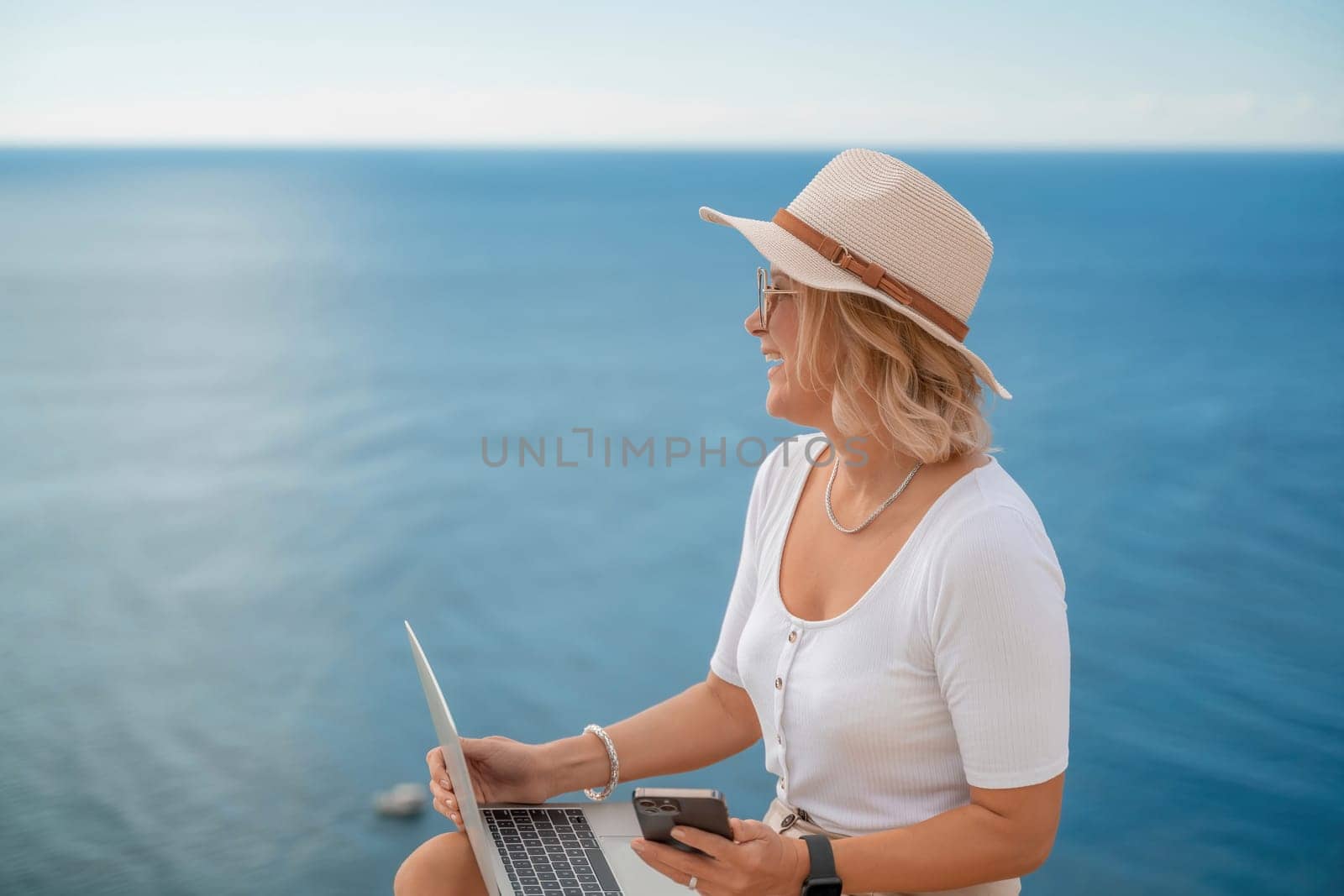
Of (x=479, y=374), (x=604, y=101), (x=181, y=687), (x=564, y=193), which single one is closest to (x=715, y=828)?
(x=181, y=687)

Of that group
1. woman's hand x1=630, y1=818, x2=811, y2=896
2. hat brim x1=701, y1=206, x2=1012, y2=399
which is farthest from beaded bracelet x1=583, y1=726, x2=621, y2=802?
hat brim x1=701, y1=206, x2=1012, y2=399

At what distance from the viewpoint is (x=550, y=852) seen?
1.29 metres

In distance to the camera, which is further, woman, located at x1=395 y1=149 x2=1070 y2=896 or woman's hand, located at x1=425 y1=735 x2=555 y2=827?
woman's hand, located at x1=425 y1=735 x2=555 y2=827

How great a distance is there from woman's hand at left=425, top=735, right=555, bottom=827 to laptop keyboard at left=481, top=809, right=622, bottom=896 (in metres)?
0.02

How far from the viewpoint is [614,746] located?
1.43 m

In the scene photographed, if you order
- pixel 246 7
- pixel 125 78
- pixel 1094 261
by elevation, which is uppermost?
pixel 246 7

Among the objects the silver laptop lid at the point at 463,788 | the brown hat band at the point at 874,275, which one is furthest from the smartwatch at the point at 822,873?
the brown hat band at the point at 874,275

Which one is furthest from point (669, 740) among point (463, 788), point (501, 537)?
point (501, 537)

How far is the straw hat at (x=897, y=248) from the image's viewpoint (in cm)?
125

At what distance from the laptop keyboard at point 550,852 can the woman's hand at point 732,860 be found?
0.16m

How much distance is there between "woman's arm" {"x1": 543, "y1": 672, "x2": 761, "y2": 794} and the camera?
4.62 ft

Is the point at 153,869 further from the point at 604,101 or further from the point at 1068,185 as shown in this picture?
the point at 1068,185

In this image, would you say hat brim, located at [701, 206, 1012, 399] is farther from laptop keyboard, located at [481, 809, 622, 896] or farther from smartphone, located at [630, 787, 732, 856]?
laptop keyboard, located at [481, 809, 622, 896]

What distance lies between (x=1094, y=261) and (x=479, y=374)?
5942 mm
